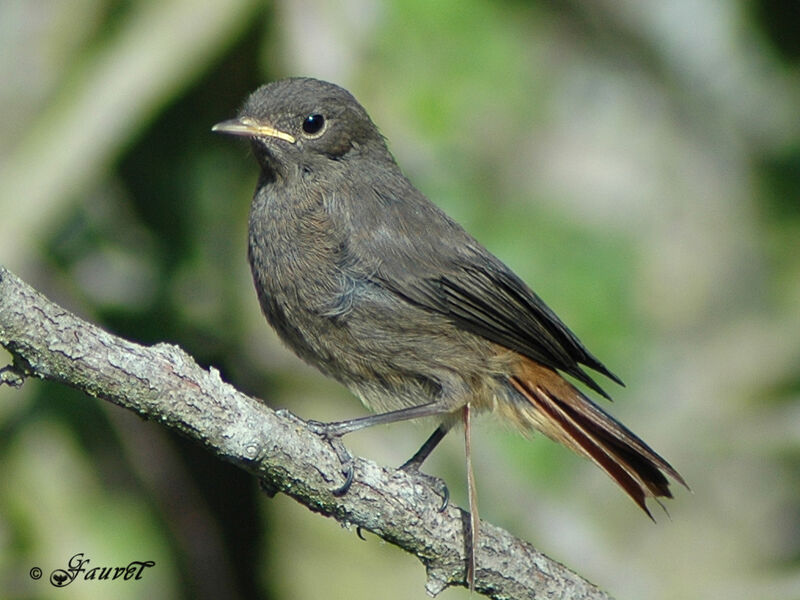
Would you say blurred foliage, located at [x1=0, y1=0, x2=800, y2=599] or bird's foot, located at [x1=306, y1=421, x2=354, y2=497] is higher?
blurred foliage, located at [x1=0, y1=0, x2=800, y2=599]

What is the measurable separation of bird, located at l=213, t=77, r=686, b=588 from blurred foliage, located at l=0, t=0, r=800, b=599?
843 millimetres

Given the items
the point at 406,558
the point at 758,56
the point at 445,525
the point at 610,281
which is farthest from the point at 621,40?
the point at 445,525

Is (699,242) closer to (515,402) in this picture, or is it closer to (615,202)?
(615,202)

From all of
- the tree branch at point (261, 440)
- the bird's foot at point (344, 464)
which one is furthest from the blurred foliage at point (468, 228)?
the bird's foot at point (344, 464)

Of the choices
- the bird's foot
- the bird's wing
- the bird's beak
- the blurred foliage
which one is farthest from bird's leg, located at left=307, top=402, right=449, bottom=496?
the bird's beak

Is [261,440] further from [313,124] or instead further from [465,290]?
[313,124]

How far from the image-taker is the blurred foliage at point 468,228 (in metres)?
5.38

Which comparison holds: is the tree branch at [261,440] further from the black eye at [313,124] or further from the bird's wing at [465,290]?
the black eye at [313,124]

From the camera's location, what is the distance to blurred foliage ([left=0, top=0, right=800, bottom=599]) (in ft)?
17.7

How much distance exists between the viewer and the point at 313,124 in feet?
14.9

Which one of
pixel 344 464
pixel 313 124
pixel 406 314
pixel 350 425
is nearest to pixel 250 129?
pixel 313 124

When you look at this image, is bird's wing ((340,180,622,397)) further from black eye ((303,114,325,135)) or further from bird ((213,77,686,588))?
black eye ((303,114,325,135))

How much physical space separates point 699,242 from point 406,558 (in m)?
2.48

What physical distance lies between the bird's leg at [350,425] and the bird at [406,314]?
11mm
